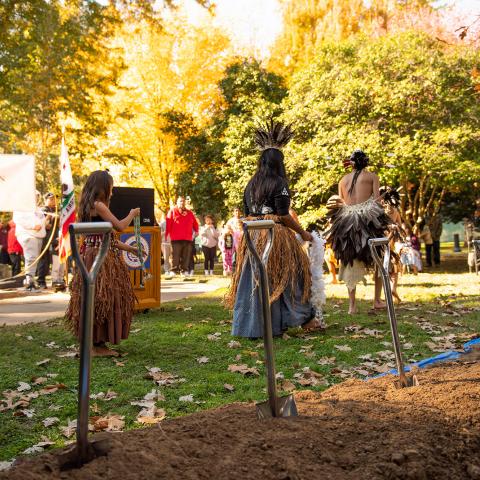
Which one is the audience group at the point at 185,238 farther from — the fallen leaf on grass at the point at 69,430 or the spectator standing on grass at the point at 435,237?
the fallen leaf on grass at the point at 69,430

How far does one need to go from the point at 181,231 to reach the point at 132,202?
925cm

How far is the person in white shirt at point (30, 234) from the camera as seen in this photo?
1376cm

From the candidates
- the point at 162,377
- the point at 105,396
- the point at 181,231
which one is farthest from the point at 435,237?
the point at 105,396

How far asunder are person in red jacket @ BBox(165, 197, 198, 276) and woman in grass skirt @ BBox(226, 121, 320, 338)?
11.2 meters

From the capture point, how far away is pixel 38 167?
35031 millimetres

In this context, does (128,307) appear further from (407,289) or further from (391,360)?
(407,289)

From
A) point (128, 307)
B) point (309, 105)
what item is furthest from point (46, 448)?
point (309, 105)

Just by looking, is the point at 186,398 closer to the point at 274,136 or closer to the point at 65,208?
the point at 274,136

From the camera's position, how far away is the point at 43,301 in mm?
11922

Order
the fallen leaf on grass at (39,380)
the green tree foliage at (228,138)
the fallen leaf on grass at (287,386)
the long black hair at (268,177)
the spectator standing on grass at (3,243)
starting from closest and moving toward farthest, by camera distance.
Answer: the fallen leaf on grass at (287,386), the fallen leaf on grass at (39,380), the long black hair at (268,177), the spectator standing on grass at (3,243), the green tree foliage at (228,138)

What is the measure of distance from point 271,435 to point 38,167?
112 feet

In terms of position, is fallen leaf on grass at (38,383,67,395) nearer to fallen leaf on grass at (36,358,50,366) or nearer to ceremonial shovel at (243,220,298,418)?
fallen leaf on grass at (36,358,50,366)

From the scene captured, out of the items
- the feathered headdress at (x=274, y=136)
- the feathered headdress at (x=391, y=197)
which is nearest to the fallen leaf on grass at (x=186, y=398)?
the feathered headdress at (x=274, y=136)

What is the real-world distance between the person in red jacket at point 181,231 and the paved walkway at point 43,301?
10.0ft
